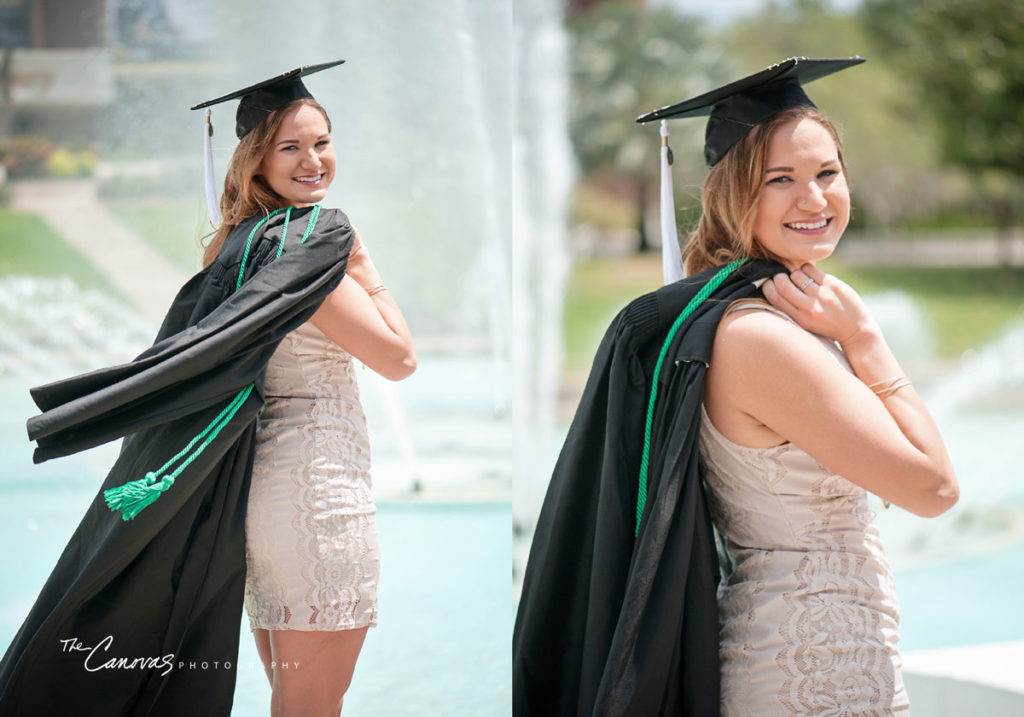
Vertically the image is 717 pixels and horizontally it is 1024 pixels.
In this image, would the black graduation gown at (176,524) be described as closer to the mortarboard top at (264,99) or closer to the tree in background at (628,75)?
the mortarboard top at (264,99)

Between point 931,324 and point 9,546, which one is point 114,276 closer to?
point 9,546

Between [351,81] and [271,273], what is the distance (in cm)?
304

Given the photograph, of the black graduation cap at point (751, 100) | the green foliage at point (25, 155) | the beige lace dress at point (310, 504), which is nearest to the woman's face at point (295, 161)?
the beige lace dress at point (310, 504)

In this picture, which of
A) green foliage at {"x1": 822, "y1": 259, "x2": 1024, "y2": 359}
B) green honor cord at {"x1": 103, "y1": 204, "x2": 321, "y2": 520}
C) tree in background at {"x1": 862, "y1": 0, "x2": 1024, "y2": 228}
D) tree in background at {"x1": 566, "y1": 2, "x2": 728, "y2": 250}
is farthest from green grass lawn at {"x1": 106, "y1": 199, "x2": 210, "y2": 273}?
tree in background at {"x1": 862, "y1": 0, "x2": 1024, "y2": 228}

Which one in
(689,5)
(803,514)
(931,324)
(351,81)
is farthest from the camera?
(689,5)

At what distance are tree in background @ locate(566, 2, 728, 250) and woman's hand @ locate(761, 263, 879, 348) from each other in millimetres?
19244

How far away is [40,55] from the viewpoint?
17.4ft

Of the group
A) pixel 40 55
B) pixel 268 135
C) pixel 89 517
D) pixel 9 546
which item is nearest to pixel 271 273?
pixel 268 135

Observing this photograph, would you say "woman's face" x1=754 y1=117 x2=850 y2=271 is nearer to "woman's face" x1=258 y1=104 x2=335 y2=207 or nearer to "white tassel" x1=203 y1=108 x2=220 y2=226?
"woman's face" x1=258 y1=104 x2=335 y2=207

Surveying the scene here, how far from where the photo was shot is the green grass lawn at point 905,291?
60.8 feet

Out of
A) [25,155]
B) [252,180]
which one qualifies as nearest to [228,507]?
[252,180]
